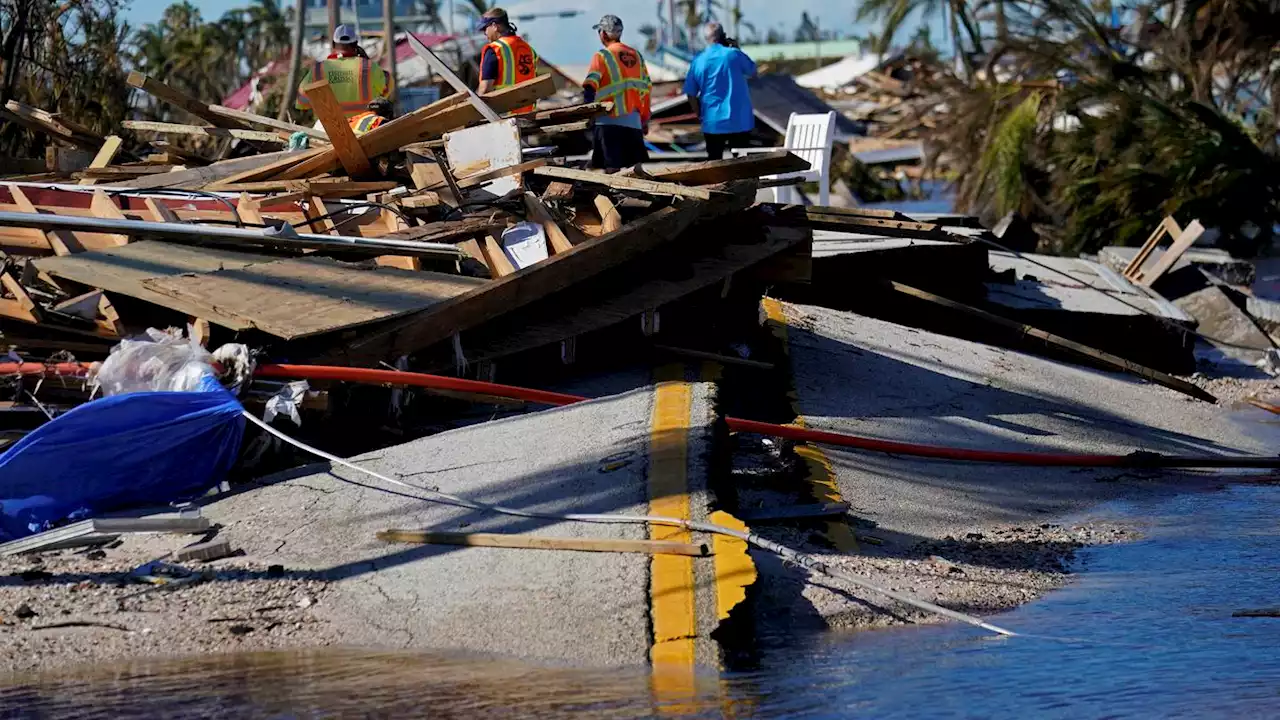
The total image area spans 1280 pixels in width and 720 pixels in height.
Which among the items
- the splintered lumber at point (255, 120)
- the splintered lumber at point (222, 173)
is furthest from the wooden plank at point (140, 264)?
the splintered lumber at point (255, 120)

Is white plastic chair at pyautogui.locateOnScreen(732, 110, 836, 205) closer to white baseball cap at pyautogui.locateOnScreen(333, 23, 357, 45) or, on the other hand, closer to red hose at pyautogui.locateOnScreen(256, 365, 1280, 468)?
white baseball cap at pyautogui.locateOnScreen(333, 23, 357, 45)

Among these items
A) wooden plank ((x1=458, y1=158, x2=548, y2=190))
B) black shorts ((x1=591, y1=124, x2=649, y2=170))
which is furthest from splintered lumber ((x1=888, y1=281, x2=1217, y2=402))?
wooden plank ((x1=458, y1=158, x2=548, y2=190))

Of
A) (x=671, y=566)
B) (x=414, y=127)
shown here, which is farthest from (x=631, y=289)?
(x=671, y=566)

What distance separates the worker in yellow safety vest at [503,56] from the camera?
12.8 m

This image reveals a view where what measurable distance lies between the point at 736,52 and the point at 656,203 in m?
5.18

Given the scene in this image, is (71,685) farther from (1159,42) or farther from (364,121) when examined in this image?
(1159,42)

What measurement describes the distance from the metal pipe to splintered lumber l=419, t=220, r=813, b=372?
56 centimetres

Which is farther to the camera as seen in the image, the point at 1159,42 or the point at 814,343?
the point at 1159,42

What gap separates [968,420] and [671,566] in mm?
4541

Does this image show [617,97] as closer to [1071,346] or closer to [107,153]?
[1071,346]

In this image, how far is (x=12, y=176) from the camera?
42.5 feet

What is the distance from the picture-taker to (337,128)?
10.5m

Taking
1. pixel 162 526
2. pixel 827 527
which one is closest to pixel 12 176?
pixel 162 526

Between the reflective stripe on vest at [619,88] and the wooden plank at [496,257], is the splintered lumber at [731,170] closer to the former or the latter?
the wooden plank at [496,257]
